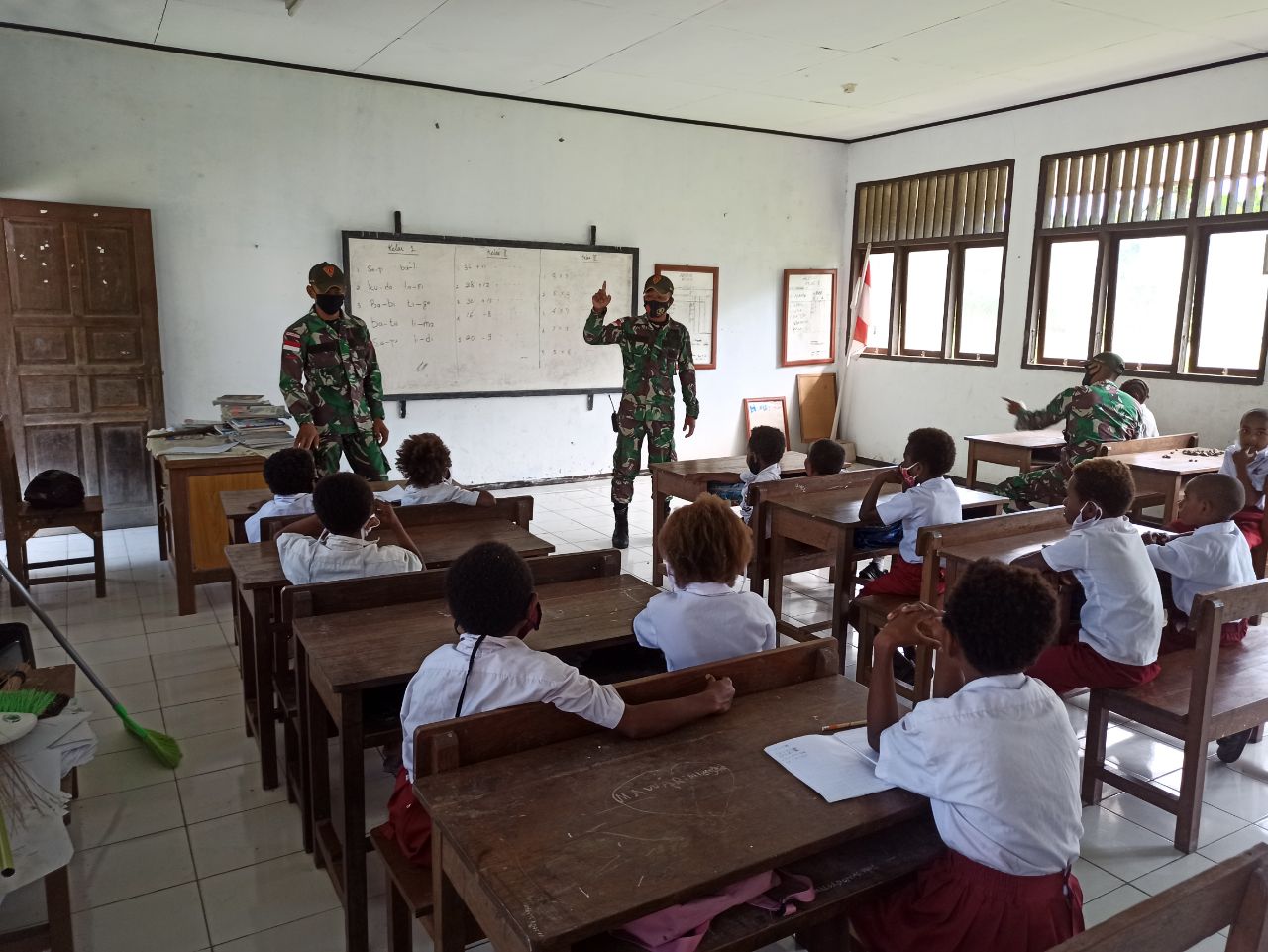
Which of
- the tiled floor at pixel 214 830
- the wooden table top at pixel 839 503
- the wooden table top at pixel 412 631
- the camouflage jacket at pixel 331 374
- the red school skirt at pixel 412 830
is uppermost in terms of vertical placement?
the camouflage jacket at pixel 331 374

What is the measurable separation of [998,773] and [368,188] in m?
6.04

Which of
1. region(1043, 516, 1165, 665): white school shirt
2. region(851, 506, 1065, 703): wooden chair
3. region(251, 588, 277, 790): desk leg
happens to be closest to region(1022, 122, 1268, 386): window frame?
region(851, 506, 1065, 703): wooden chair

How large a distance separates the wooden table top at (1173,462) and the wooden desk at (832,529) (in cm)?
142

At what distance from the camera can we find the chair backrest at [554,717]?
56.8 inches

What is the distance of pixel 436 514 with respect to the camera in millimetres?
3279

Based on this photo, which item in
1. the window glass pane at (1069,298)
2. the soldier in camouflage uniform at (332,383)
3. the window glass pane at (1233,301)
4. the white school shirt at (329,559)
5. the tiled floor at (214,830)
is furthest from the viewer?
the window glass pane at (1069,298)

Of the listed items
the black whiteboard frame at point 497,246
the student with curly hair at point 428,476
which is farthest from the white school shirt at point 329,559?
the black whiteboard frame at point 497,246

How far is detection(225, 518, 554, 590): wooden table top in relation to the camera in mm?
2619

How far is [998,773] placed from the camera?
1354 millimetres

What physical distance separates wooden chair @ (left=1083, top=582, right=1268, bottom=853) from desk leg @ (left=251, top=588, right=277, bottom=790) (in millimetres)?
2323

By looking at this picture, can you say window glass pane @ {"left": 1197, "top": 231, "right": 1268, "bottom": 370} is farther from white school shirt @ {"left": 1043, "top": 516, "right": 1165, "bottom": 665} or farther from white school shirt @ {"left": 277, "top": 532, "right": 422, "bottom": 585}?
white school shirt @ {"left": 277, "top": 532, "right": 422, "bottom": 585}

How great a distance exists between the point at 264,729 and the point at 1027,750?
2148 mm

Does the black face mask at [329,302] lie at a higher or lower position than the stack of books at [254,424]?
higher

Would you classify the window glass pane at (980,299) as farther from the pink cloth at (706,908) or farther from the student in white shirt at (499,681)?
the pink cloth at (706,908)
